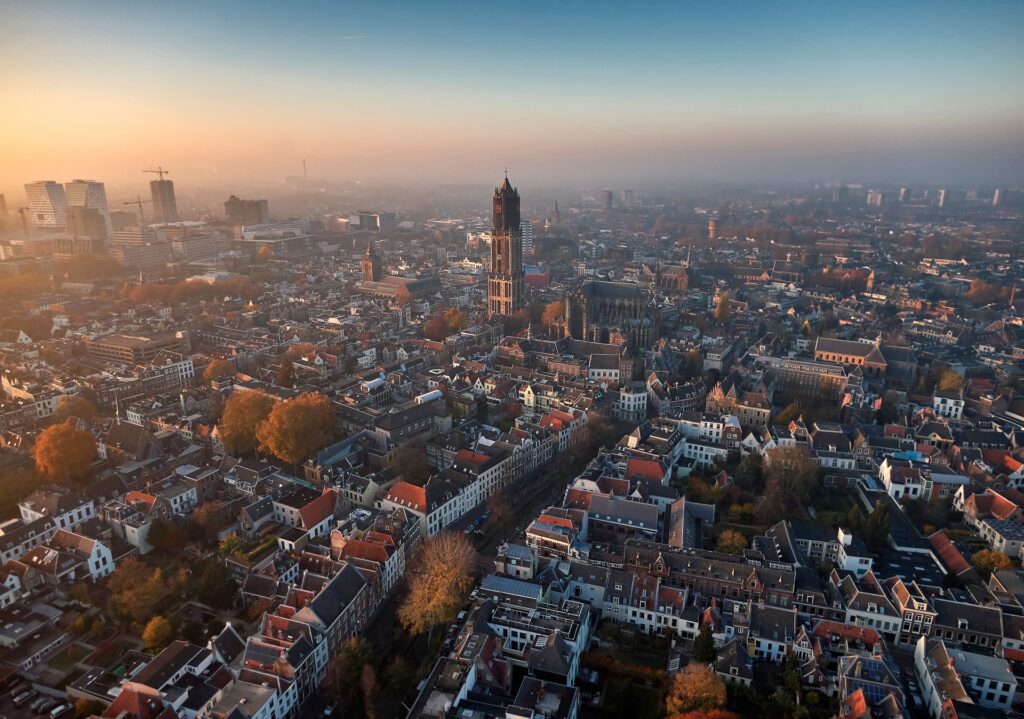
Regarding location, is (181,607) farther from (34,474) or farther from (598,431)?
(598,431)

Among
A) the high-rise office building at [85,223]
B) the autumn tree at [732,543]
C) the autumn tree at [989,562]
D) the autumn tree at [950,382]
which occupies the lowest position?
the autumn tree at [989,562]

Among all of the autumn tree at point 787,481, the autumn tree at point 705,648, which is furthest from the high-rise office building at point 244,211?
the autumn tree at point 705,648

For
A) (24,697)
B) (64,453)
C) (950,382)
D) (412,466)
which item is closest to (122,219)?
(64,453)

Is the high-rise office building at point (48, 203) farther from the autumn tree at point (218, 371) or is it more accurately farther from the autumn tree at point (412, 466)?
the autumn tree at point (412, 466)

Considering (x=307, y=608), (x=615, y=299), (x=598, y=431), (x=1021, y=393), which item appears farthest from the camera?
(x=615, y=299)

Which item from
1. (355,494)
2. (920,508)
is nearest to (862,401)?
(920,508)

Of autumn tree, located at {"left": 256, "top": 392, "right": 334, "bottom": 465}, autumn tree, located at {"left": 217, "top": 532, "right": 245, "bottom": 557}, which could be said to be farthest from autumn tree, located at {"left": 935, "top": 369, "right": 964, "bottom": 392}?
autumn tree, located at {"left": 217, "top": 532, "right": 245, "bottom": 557}
